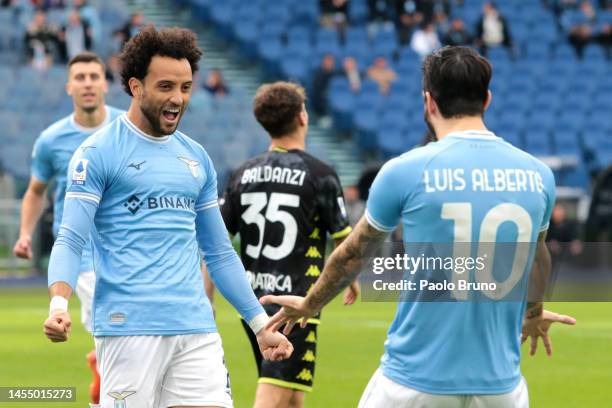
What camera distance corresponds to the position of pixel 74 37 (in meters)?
26.8

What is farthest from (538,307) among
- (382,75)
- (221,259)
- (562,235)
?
(382,75)

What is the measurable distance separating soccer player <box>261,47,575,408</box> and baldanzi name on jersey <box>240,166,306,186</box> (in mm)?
3232

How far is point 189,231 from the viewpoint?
6230mm

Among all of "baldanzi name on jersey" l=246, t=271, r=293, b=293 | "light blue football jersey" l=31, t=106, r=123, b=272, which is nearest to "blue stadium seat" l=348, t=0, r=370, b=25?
"light blue football jersey" l=31, t=106, r=123, b=272

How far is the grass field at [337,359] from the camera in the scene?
11227 mm

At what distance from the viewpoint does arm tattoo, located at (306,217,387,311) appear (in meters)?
5.07

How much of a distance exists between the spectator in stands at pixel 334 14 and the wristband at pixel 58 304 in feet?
85.2

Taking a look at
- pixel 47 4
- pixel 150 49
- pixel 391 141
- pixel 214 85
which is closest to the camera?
pixel 150 49

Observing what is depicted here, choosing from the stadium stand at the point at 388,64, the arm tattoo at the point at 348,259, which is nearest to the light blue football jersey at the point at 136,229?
the arm tattoo at the point at 348,259

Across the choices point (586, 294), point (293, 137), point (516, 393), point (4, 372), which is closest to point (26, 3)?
Answer: point (586, 294)

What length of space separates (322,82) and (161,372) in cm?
2341

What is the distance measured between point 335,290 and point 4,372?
774 centimetres

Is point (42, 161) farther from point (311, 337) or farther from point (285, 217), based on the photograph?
point (311, 337)

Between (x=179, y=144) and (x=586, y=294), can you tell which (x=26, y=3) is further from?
(x=179, y=144)
